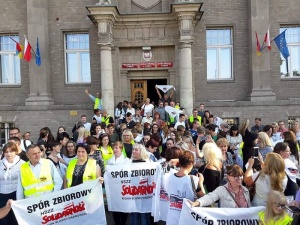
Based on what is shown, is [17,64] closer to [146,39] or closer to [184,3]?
[146,39]

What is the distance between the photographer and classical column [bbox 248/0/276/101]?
18234 millimetres

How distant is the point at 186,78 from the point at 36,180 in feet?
39.5

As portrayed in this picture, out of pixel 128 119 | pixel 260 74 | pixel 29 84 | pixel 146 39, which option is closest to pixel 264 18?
pixel 260 74

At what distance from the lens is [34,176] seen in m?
5.89

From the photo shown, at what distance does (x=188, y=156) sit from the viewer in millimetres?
5309

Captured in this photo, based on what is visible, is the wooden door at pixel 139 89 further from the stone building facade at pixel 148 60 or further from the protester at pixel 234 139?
the protester at pixel 234 139

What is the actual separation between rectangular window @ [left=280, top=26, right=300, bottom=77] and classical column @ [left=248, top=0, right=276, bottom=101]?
165 centimetres

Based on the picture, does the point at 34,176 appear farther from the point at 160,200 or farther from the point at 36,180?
the point at 160,200

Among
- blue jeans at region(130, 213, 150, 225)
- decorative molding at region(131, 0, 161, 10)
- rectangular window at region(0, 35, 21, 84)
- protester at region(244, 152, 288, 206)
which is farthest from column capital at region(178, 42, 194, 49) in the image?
protester at region(244, 152, 288, 206)

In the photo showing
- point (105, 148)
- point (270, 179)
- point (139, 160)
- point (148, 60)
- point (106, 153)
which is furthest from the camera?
point (148, 60)

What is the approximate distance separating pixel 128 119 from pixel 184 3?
622 centimetres

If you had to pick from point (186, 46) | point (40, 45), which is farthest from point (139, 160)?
point (40, 45)

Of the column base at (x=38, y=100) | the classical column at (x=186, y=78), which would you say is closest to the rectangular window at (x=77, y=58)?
the column base at (x=38, y=100)

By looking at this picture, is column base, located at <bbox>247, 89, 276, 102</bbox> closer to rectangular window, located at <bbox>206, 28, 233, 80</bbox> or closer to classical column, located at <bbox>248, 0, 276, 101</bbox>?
classical column, located at <bbox>248, 0, 276, 101</bbox>
